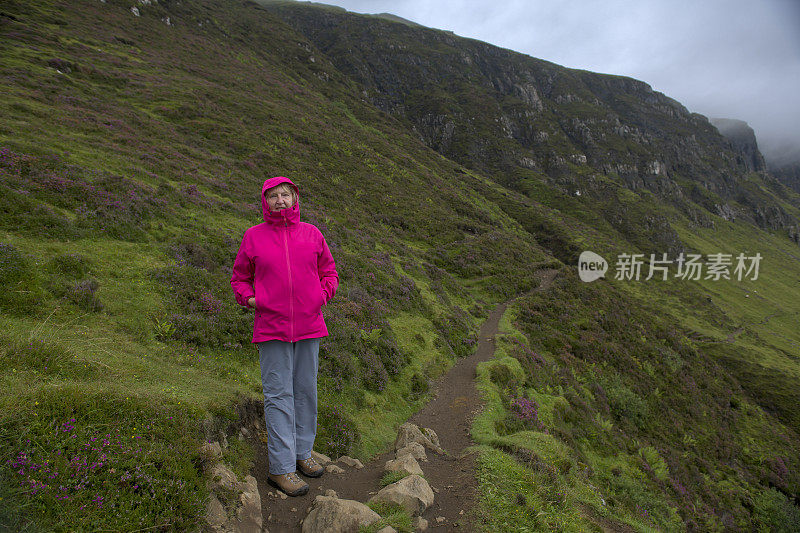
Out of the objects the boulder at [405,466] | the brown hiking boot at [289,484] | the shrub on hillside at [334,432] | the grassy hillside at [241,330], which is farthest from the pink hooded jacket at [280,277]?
the shrub on hillside at [334,432]

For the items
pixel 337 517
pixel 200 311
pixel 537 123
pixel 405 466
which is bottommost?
pixel 405 466

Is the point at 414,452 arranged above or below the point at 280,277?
below

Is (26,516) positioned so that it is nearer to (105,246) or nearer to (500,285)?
(105,246)

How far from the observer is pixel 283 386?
5.21 meters

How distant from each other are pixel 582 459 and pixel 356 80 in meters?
138

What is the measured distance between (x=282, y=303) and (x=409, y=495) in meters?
3.50

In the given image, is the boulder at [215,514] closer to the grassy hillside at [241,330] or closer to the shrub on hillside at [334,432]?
the grassy hillside at [241,330]

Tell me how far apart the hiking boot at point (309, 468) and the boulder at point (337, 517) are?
35.4 inches

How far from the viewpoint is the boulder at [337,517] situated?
14.8ft

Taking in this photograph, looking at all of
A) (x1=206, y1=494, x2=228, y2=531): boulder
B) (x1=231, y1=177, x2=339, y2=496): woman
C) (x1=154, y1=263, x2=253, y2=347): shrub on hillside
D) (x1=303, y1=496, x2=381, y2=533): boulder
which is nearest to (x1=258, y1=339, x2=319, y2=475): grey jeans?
(x1=231, y1=177, x2=339, y2=496): woman

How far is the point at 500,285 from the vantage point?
32.0 meters

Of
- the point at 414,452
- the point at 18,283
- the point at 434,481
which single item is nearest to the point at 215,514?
the point at 434,481

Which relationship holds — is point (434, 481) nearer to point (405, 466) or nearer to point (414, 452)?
point (405, 466)

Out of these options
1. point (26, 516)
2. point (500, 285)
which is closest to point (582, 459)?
point (26, 516)
